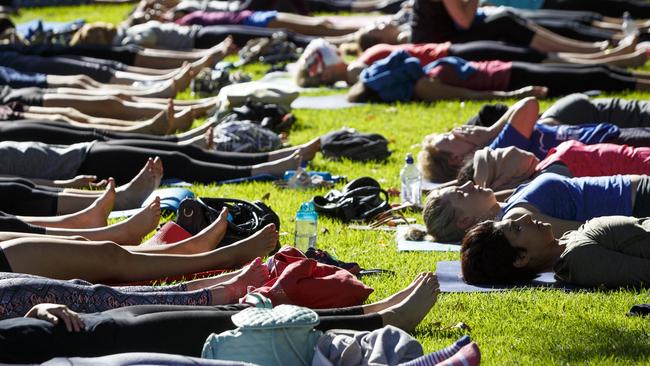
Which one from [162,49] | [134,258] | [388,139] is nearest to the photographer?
[134,258]

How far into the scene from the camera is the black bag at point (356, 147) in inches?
399

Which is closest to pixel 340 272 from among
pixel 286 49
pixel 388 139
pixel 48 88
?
pixel 388 139

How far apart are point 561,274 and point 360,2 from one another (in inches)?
531

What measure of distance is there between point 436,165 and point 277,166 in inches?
48.5

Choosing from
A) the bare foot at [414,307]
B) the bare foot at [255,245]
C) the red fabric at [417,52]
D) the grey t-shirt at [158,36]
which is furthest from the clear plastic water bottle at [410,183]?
the grey t-shirt at [158,36]

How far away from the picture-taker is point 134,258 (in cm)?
630

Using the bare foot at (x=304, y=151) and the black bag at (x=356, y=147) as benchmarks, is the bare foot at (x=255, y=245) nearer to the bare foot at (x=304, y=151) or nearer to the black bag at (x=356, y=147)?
the bare foot at (x=304, y=151)

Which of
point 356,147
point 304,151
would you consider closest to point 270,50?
point 356,147

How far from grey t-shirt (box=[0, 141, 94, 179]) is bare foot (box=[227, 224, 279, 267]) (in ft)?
8.23

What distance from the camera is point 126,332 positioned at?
495 centimetres

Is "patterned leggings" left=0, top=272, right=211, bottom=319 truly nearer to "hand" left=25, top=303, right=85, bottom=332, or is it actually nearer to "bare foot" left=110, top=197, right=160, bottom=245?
"hand" left=25, top=303, right=85, bottom=332

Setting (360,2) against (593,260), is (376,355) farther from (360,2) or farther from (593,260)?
(360,2)

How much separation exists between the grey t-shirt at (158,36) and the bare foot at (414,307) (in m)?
10.2

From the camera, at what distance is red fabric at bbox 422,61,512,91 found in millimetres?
12359
